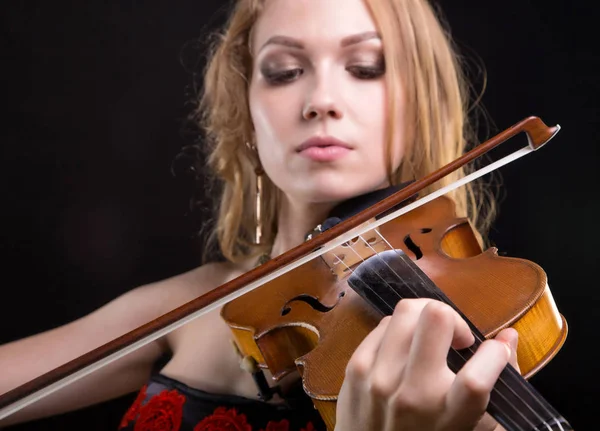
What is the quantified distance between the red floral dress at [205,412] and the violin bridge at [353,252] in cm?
20

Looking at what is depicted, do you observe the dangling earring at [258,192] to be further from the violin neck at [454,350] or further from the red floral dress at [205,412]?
the violin neck at [454,350]

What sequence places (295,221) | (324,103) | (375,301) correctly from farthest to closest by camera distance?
(295,221), (324,103), (375,301)

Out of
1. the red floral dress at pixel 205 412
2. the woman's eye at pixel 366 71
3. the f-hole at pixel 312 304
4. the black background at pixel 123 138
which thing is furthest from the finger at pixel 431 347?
the black background at pixel 123 138

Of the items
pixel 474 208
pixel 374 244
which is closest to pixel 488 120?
pixel 474 208

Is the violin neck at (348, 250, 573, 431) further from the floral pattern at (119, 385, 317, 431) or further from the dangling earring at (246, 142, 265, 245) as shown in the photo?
the dangling earring at (246, 142, 265, 245)

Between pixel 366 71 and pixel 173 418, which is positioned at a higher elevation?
pixel 366 71

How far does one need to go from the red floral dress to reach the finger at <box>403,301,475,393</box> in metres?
0.36

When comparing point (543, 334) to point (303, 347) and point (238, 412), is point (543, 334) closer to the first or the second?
point (303, 347)

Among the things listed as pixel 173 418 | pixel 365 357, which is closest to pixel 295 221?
pixel 173 418

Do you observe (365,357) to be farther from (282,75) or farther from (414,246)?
(282,75)

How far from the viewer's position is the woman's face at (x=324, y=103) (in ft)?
2.57

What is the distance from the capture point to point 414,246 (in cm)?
70

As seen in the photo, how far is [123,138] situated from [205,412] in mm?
569

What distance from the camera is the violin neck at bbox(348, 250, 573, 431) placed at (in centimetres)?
41
